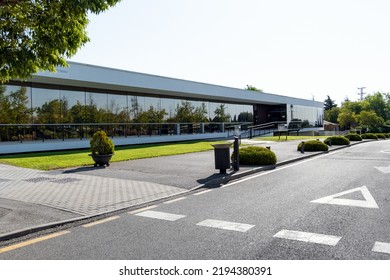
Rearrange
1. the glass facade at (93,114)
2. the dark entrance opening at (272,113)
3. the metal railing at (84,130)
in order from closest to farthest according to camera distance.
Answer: the metal railing at (84,130) < the glass facade at (93,114) < the dark entrance opening at (272,113)

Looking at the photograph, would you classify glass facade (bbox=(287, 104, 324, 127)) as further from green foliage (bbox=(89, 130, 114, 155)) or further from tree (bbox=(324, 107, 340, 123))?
tree (bbox=(324, 107, 340, 123))

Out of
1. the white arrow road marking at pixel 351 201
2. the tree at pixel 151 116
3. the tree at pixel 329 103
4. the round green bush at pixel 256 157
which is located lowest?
the white arrow road marking at pixel 351 201

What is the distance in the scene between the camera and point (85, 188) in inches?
377

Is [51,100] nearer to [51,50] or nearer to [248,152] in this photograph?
[248,152]

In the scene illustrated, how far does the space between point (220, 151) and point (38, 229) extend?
671 centimetres

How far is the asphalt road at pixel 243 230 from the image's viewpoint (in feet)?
15.3

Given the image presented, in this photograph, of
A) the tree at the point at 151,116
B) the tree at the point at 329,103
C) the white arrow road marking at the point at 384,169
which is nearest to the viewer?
the white arrow road marking at the point at 384,169

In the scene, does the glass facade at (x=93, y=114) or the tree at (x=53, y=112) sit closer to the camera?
the glass facade at (x=93, y=114)

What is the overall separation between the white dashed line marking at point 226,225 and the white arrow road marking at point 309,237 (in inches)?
21.9

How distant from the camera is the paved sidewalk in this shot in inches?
261

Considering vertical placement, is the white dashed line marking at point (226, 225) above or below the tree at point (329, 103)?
below

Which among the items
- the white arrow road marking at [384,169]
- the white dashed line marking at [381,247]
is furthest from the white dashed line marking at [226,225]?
the white arrow road marking at [384,169]

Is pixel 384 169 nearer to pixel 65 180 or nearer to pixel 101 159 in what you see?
pixel 101 159

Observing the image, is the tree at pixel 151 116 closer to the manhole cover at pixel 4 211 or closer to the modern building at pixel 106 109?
the modern building at pixel 106 109
